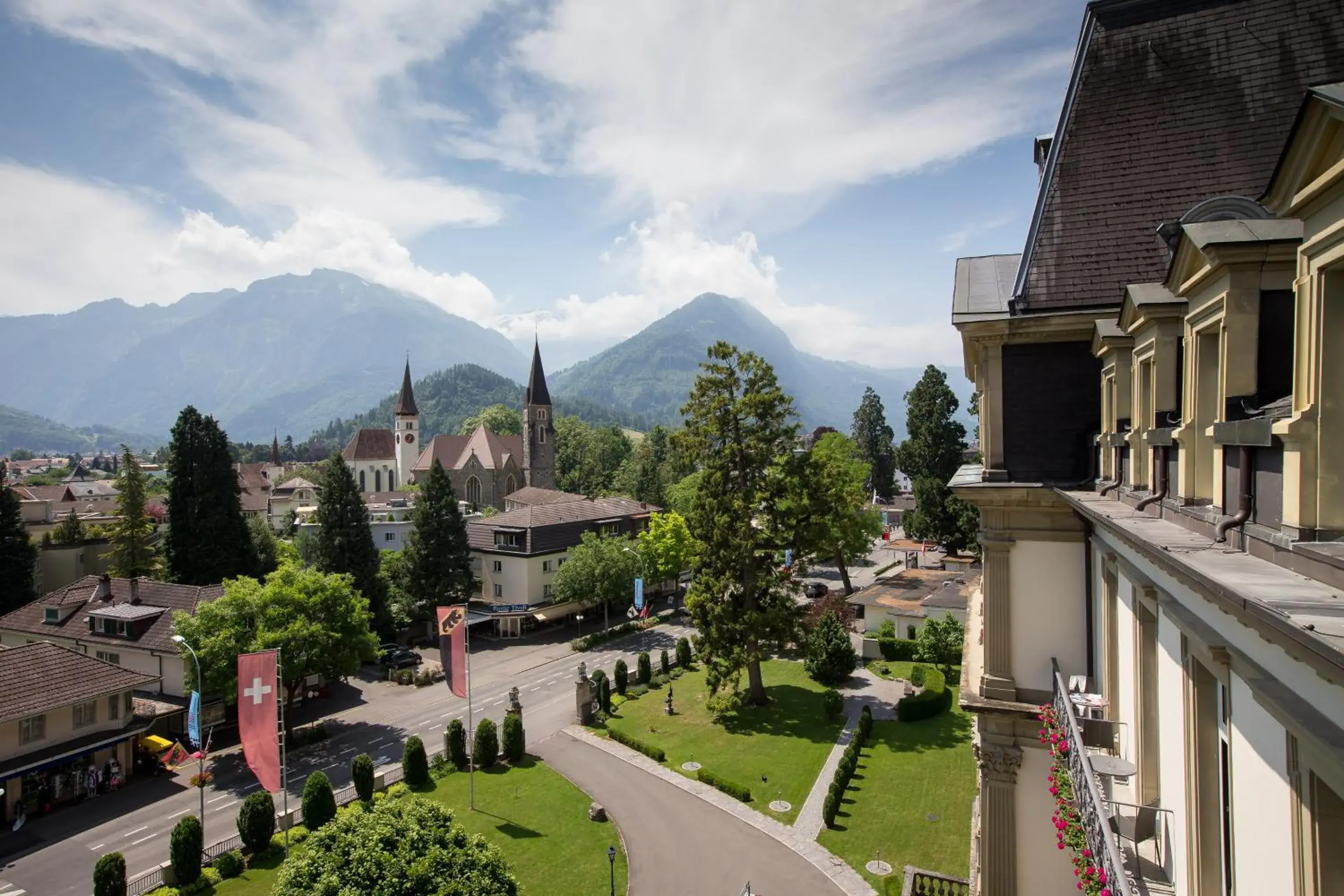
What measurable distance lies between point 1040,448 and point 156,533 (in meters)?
76.1

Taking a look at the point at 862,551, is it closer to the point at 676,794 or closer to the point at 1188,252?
the point at 676,794

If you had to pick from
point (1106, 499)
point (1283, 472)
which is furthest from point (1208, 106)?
point (1283, 472)

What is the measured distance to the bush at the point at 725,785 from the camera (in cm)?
2705

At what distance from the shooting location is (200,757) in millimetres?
24797

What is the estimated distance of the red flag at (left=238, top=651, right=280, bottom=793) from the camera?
2220 centimetres

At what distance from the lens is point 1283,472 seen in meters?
4.27

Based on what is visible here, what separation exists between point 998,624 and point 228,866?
2461 centimetres

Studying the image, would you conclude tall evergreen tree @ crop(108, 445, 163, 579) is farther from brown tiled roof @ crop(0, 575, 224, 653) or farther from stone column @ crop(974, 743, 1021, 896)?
stone column @ crop(974, 743, 1021, 896)

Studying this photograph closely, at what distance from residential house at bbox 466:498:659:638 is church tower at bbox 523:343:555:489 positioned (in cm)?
4072

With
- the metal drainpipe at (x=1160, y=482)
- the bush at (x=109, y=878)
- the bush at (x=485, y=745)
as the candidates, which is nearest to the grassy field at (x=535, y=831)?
the bush at (x=485, y=745)

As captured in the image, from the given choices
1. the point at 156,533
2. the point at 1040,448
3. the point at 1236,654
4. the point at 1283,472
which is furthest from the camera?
the point at 156,533

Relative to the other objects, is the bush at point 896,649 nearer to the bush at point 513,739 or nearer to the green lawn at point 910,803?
the green lawn at point 910,803

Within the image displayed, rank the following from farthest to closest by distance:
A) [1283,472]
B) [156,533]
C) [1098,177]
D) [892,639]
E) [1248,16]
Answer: [156,533], [892,639], [1098,177], [1248,16], [1283,472]

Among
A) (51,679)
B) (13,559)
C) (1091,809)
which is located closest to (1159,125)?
(1091,809)
